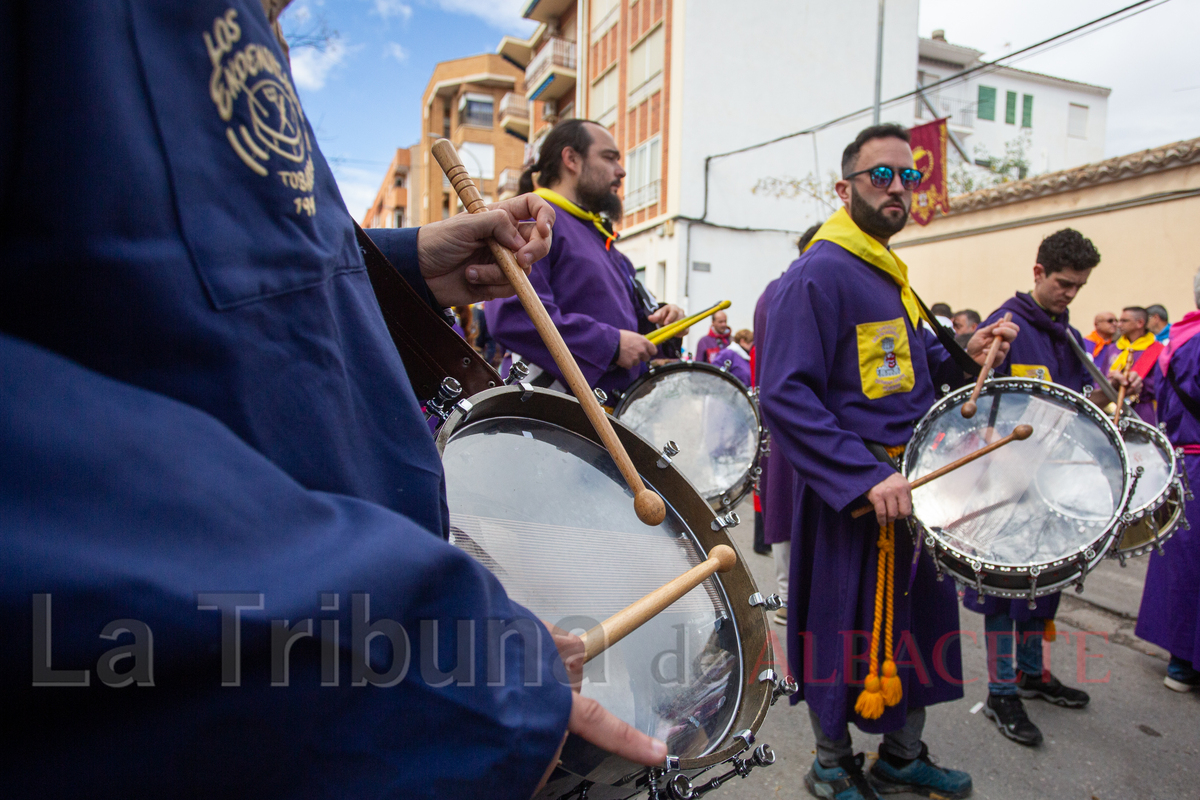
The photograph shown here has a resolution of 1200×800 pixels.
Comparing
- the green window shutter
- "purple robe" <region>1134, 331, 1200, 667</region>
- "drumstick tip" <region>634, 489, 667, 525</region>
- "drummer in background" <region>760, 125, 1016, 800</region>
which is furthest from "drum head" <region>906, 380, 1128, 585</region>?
the green window shutter

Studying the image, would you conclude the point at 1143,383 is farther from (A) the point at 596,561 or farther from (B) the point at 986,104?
(B) the point at 986,104

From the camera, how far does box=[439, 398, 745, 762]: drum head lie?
107cm

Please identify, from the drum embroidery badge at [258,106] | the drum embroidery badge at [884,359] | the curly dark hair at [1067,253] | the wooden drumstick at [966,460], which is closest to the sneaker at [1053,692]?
the wooden drumstick at [966,460]

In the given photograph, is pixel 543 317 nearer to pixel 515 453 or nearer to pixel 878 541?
pixel 515 453

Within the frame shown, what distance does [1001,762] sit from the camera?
2832 millimetres

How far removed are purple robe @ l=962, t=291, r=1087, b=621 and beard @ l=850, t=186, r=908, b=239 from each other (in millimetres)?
968

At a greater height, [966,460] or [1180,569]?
[966,460]

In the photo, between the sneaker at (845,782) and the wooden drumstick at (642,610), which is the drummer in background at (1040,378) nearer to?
the sneaker at (845,782)

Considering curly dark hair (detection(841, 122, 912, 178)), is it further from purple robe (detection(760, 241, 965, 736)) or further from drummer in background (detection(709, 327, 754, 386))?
drummer in background (detection(709, 327, 754, 386))

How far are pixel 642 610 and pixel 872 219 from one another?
2.19 m

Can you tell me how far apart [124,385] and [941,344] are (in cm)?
297

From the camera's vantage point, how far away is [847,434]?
227 cm

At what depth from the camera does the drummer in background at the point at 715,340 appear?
26.8ft

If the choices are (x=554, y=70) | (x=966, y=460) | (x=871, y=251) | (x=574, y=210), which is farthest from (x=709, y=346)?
(x=554, y=70)
